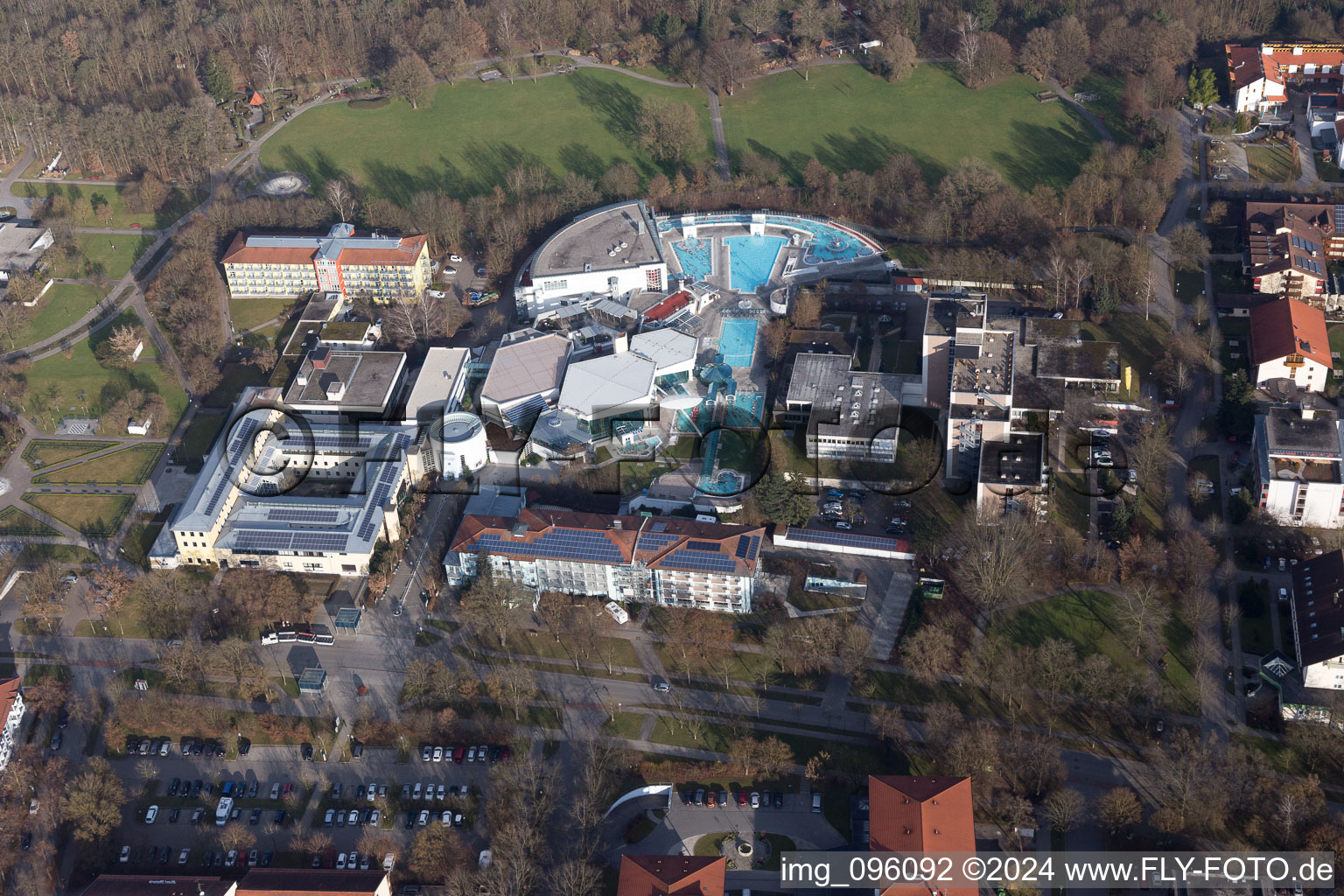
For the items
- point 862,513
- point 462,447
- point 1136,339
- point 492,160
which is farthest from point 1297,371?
point 492,160

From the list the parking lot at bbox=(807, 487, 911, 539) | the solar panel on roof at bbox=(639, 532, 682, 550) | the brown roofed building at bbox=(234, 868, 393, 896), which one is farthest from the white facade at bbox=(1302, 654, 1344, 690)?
the brown roofed building at bbox=(234, 868, 393, 896)

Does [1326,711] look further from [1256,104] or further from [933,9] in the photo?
[933,9]

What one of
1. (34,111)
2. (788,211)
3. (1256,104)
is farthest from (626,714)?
(34,111)

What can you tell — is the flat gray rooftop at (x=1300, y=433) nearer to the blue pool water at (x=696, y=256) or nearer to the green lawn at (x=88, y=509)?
the blue pool water at (x=696, y=256)

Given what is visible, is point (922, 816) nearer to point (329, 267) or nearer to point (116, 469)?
point (116, 469)

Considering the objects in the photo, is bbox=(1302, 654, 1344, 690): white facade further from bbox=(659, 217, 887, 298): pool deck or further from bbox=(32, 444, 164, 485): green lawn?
bbox=(32, 444, 164, 485): green lawn

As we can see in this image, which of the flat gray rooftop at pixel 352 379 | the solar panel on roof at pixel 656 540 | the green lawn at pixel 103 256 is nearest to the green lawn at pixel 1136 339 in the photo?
the solar panel on roof at pixel 656 540

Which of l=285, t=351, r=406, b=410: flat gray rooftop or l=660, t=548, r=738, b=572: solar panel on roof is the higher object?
l=285, t=351, r=406, b=410: flat gray rooftop
